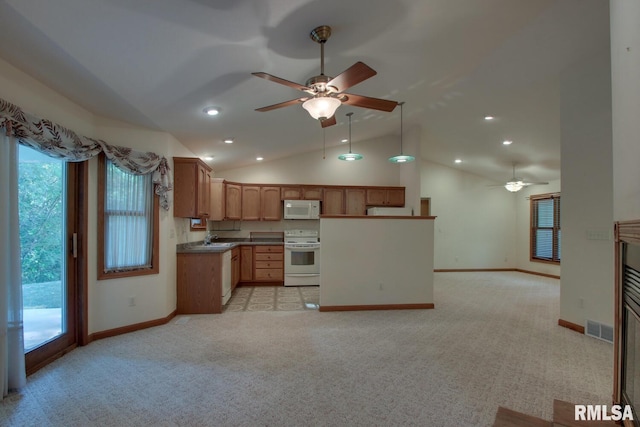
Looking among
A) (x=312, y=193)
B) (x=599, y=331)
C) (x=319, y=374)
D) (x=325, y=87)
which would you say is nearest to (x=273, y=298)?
(x=312, y=193)

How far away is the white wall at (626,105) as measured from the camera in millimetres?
1290

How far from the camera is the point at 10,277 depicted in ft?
7.31

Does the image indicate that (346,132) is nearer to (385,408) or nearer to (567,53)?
Answer: (567,53)

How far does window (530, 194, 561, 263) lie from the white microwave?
5.59 meters

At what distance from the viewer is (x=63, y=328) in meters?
2.97

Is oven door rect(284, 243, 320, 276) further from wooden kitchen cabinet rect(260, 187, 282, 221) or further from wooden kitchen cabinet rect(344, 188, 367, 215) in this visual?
wooden kitchen cabinet rect(344, 188, 367, 215)

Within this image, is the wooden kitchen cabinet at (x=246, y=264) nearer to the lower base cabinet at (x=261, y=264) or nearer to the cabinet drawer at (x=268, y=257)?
the lower base cabinet at (x=261, y=264)

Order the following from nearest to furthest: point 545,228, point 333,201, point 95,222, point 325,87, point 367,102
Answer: point 325,87 < point 367,102 < point 95,222 < point 333,201 < point 545,228

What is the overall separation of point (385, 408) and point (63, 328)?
10.2 ft

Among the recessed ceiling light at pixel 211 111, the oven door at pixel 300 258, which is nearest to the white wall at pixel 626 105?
the recessed ceiling light at pixel 211 111

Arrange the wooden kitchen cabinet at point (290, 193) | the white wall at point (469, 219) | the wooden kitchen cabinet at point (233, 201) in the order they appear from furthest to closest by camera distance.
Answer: the white wall at point (469, 219) → the wooden kitchen cabinet at point (290, 193) → the wooden kitchen cabinet at point (233, 201)

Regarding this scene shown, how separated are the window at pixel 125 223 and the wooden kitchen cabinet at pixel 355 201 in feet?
13.5

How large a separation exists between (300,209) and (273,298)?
7.21 ft

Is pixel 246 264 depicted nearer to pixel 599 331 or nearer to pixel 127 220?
pixel 127 220
